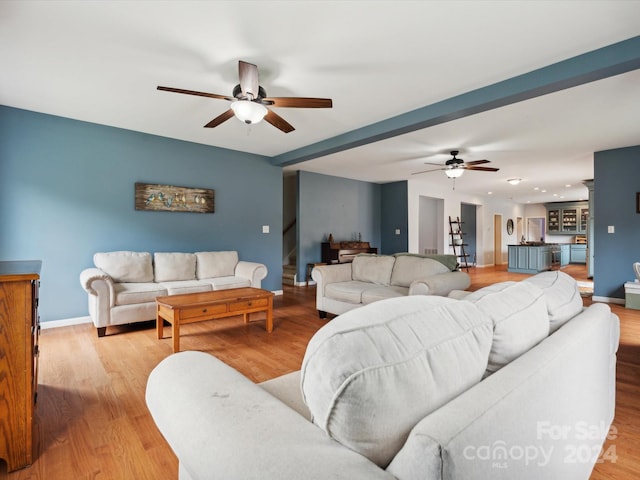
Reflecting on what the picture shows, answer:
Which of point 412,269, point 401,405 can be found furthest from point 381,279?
point 401,405

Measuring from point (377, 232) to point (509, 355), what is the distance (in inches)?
313

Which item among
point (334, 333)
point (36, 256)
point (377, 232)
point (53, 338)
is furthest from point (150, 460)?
point (377, 232)

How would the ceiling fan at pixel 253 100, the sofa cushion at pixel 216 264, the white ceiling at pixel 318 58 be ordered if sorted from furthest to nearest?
the sofa cushion at pixel 216 264 < the ceiling fan at pixel 253 100 < the white ceiling at pixel 318 58

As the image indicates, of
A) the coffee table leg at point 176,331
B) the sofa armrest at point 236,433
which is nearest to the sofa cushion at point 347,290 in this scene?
the coffee table leg at point 176,331

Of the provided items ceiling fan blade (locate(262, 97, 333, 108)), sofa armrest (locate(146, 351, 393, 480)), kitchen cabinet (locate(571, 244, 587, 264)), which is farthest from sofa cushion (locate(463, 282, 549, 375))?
kitchen cabinet (locate(571, 244, 587, 264))

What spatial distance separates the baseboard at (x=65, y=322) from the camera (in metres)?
3.78

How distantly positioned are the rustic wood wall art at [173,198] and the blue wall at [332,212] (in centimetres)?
A: 232

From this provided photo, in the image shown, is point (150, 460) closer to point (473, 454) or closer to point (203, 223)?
point (473, 454)

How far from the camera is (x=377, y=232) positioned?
880 cm

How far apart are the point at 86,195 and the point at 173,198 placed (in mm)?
1045

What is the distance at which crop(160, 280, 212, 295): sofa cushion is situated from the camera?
12.7ft

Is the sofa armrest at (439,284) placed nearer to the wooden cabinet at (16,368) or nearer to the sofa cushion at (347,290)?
the sofa cushion at (347,290)

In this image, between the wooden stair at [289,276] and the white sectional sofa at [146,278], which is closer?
the white sectional sofa at [146,278]

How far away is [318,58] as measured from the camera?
2.63m
